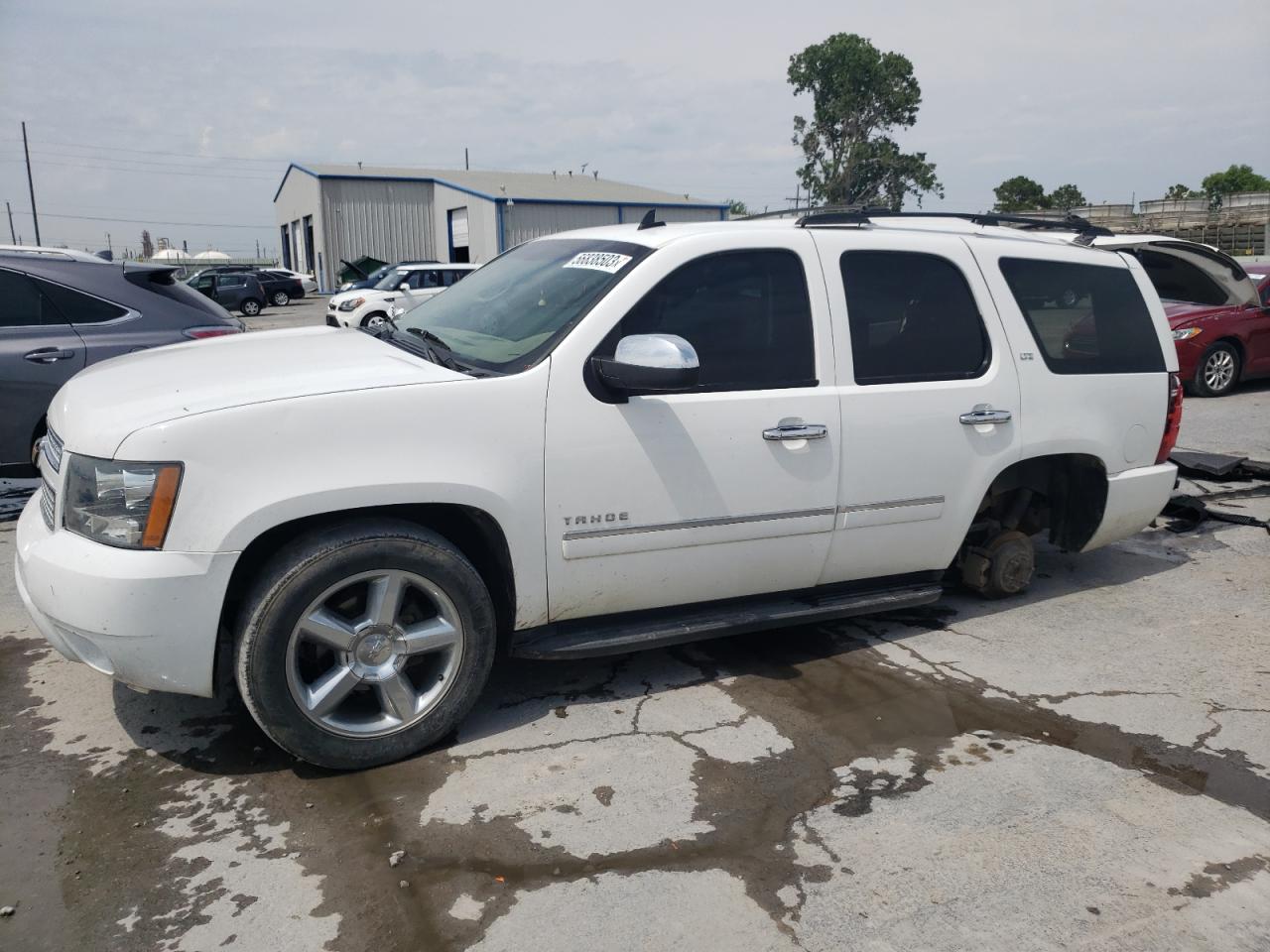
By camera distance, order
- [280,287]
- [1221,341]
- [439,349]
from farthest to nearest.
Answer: [280,287] → [1221,341] → [439,349]

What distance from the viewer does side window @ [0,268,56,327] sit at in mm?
6207

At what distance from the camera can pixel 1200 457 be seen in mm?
7766

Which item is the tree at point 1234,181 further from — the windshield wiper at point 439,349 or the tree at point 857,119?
the windshield wiper at point 439,349

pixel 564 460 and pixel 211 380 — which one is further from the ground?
pixel 211 380

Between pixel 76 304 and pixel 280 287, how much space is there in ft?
117

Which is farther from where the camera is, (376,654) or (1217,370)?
(1217,370)

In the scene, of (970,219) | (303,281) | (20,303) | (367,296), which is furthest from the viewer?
(303,281)

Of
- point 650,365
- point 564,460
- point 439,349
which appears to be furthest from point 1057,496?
point 439,349

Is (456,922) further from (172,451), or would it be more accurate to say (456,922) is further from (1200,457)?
(1200,457)

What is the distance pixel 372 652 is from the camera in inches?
130

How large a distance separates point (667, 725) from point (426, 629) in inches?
39.1

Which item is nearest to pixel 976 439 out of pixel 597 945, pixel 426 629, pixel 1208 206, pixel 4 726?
pixel 426 629

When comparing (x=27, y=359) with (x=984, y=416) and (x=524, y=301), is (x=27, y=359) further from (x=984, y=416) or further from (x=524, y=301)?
(x=984, y=416)

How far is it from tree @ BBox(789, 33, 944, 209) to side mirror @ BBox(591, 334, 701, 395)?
7169 cm
